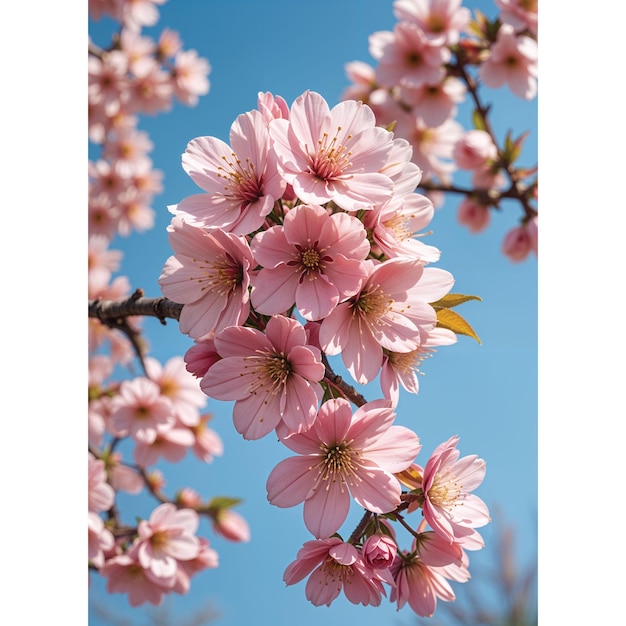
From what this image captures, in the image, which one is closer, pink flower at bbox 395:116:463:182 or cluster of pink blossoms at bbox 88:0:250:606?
cluster of pink blossoms at bbox 88:0:250:606

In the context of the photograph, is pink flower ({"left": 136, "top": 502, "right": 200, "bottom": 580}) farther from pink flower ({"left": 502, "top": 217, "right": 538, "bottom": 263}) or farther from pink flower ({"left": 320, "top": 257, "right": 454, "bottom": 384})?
pink flower ({"left": 502, "top": 217, "right": 538, "bottom": 263})

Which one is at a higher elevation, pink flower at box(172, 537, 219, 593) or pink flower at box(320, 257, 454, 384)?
pink flower at box(320, 257, 454, 384)

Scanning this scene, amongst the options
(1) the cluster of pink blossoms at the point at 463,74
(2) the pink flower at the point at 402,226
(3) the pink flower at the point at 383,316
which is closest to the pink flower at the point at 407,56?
(1) the cluster of pink blossoms at the point at 463,74

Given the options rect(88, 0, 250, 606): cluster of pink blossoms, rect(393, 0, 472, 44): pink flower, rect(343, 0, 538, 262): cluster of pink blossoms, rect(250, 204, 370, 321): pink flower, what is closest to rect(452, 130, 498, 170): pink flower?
rect(343, 0, 538, 262): cluster of pink blossoms

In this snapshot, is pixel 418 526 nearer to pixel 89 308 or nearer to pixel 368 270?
pixel 368 270

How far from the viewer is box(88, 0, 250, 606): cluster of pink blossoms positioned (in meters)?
1.11

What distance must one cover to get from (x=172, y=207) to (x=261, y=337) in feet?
0.52

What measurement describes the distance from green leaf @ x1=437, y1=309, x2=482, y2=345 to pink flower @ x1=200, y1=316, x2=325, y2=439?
0.16 metres

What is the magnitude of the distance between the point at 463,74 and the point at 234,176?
988 mm

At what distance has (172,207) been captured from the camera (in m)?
0.62

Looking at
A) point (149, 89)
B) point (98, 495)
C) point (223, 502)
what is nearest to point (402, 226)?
point (98, 495)

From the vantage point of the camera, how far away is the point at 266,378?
1.93 feet

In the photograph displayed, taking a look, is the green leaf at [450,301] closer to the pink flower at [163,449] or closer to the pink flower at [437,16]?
the pink flower at [163,449]
